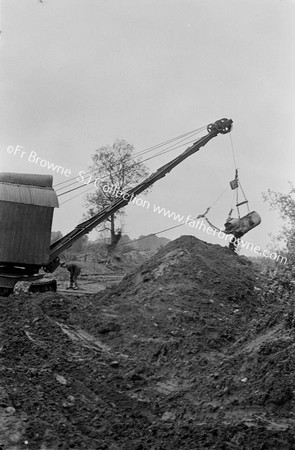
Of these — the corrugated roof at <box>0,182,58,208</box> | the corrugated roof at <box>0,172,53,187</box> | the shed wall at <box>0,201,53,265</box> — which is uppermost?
the corrugated roof at <box>0,172,53,187</box>

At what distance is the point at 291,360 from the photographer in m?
6.50

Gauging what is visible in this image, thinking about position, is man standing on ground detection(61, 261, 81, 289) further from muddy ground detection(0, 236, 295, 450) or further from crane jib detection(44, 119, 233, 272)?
muddy ground detection(0, 236, 295, 450)

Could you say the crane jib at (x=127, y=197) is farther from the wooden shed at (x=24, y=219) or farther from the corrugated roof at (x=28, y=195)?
the corrugated roof at (x=28, y=195)

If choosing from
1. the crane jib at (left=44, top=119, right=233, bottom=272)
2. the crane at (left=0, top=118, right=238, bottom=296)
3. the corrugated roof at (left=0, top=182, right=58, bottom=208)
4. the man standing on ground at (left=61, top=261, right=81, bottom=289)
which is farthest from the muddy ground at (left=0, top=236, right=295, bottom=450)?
the man standing on ground at (left=61, top=261, right=81, bottom=289)

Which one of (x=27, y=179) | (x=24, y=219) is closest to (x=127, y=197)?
(x=27, y=179)

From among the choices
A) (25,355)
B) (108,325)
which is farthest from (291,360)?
(108,325)

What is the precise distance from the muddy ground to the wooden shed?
39.9 inches

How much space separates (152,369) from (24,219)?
564 centimetres

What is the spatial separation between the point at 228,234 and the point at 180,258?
1.79m

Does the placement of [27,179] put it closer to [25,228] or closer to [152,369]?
[25,228]

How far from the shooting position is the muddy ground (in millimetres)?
5855

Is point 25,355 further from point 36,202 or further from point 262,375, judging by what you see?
point 36,202

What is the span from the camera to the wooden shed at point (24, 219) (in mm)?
12852

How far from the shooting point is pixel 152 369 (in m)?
8.71
